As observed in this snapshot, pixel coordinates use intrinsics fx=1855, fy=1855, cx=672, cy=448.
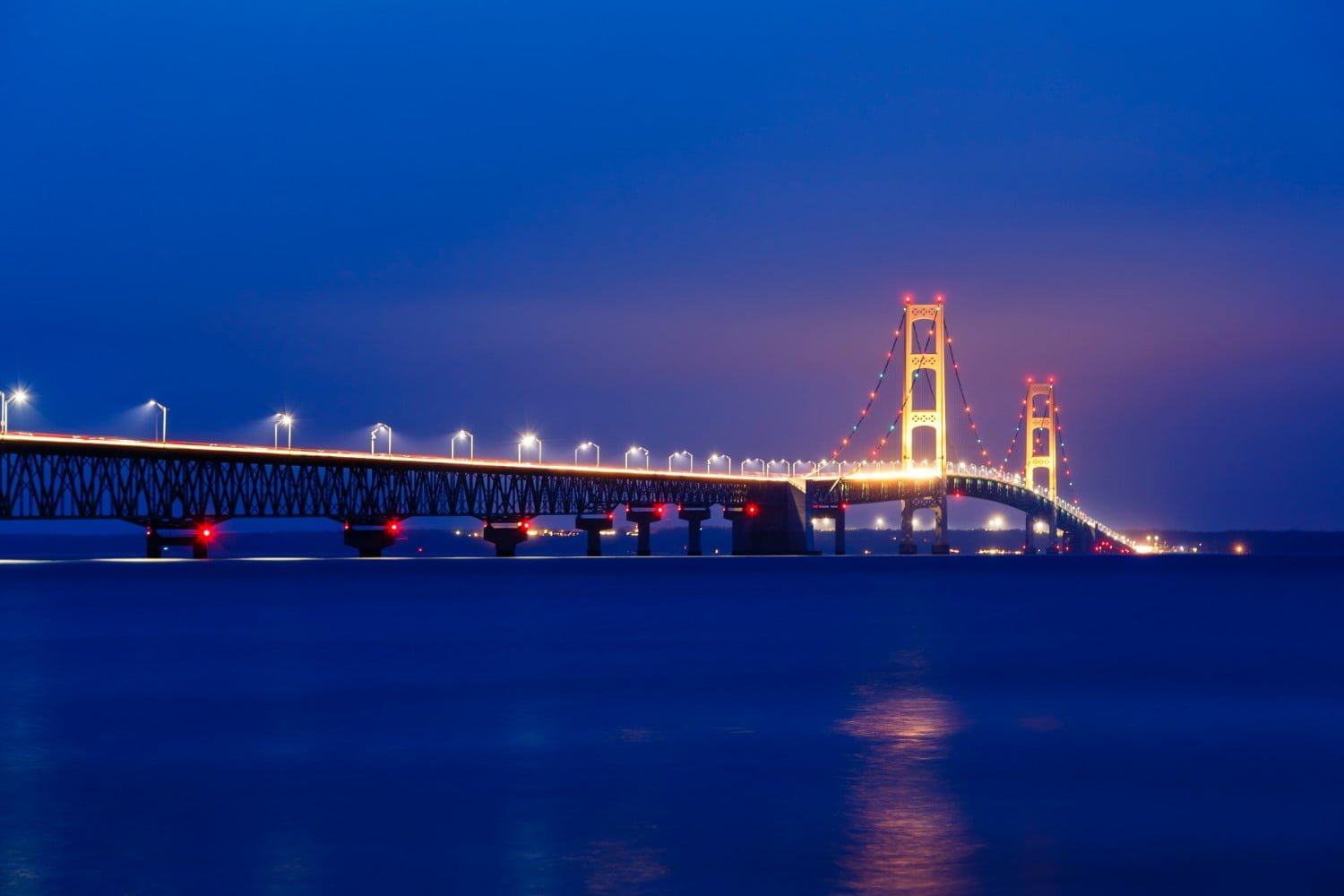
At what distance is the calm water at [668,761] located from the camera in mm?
13820

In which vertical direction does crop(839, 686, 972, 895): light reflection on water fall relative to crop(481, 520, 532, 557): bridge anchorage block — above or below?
below

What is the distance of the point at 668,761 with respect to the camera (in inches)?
795

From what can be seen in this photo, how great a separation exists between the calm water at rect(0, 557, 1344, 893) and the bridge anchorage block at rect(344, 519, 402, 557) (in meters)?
89.3

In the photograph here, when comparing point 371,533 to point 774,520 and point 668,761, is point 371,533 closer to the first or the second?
point 774,520

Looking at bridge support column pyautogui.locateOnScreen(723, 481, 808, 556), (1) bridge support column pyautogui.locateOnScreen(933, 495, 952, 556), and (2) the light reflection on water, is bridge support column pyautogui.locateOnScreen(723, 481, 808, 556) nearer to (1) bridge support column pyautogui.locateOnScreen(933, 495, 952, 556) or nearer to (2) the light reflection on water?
(1) bridge support column pyautogui.locateOnScreen(933, 495, 952, 556)

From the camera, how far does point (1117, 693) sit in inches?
1157

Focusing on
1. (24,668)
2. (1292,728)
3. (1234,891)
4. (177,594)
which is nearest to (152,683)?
(24,668)

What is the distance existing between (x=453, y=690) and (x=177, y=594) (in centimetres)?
4707

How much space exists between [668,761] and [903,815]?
14.9 feet

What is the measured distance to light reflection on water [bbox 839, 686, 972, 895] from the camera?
13.4 meters

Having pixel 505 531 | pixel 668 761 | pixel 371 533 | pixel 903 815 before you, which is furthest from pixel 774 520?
pixel 903 815

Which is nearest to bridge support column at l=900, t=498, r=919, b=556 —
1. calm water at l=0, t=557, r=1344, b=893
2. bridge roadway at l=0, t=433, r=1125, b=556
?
bridge roadway at l=0, t=433, r=1125, b=556

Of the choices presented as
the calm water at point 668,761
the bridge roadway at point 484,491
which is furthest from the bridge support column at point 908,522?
the calm water at point 668,761

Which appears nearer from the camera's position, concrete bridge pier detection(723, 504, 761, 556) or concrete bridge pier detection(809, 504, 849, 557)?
concrete bridge pier detection(809, 504, 849, 557)
